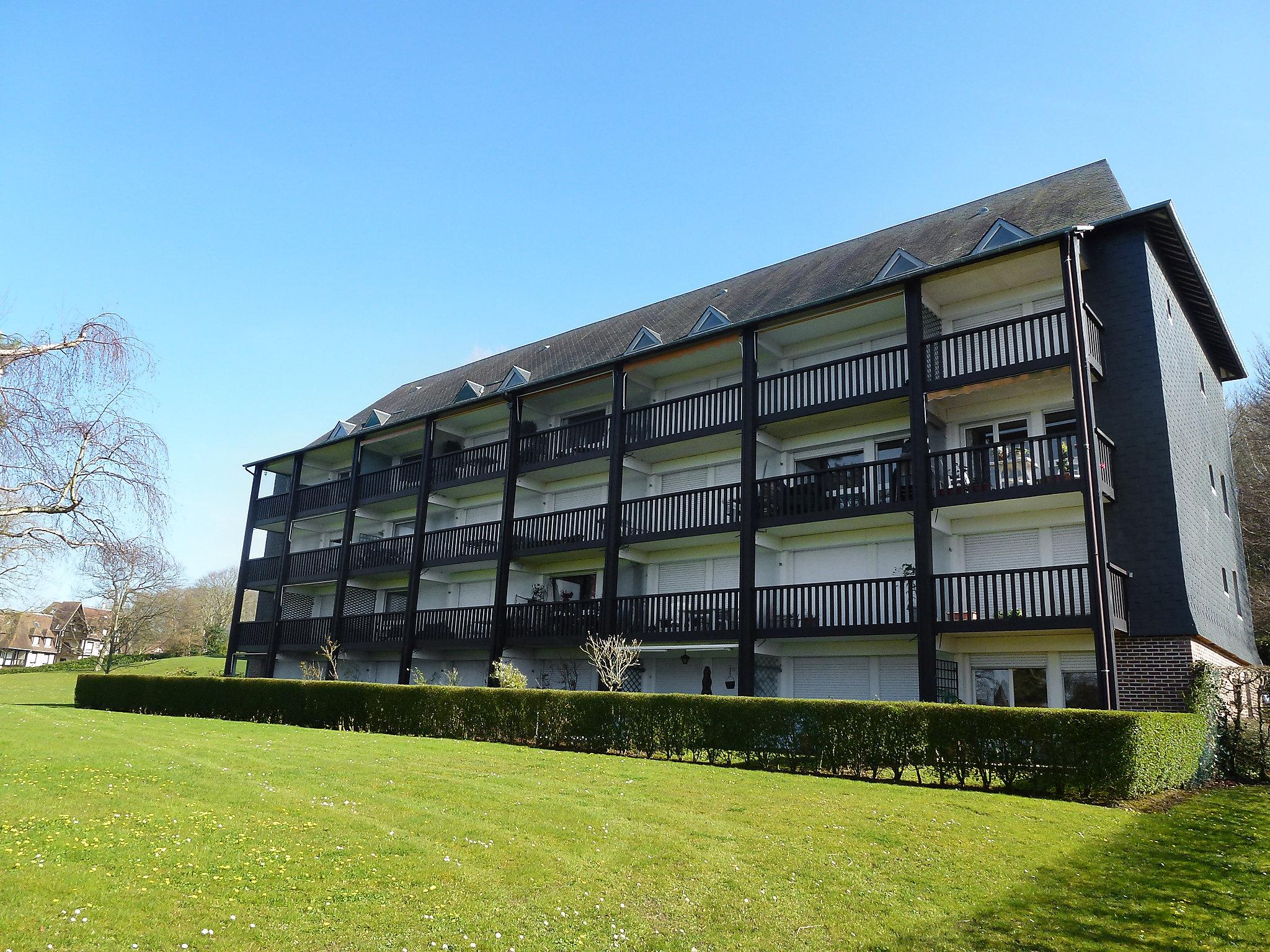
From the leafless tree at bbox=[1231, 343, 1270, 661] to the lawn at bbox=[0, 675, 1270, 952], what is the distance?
22157 millimetres

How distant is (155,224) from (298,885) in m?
10.2

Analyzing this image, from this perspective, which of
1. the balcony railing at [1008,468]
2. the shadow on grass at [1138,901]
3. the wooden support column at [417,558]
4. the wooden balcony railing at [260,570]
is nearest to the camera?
the shadow on grass at [1138,901]

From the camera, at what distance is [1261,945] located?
6113 millimetres

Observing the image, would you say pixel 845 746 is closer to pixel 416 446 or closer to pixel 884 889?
pixel 884 889

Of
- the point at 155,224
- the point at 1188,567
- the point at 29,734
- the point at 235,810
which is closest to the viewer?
the point at 235,810

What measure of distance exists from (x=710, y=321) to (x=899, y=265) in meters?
5.18

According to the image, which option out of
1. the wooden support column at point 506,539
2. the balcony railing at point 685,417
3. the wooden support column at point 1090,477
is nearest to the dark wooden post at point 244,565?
the wooden support column at point 506,539

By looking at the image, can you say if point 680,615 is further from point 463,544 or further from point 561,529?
point 463,544

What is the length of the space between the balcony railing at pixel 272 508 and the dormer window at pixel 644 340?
1569 cm

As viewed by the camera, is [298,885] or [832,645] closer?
[298,885]

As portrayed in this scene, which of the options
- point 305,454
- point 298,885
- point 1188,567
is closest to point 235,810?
point 298,885

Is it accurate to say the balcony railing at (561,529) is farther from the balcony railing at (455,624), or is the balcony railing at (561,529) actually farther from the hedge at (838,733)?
the hedge at (838,733)

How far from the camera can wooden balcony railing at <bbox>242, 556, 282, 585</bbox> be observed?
3335 cm

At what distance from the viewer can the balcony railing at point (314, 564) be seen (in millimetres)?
30750
